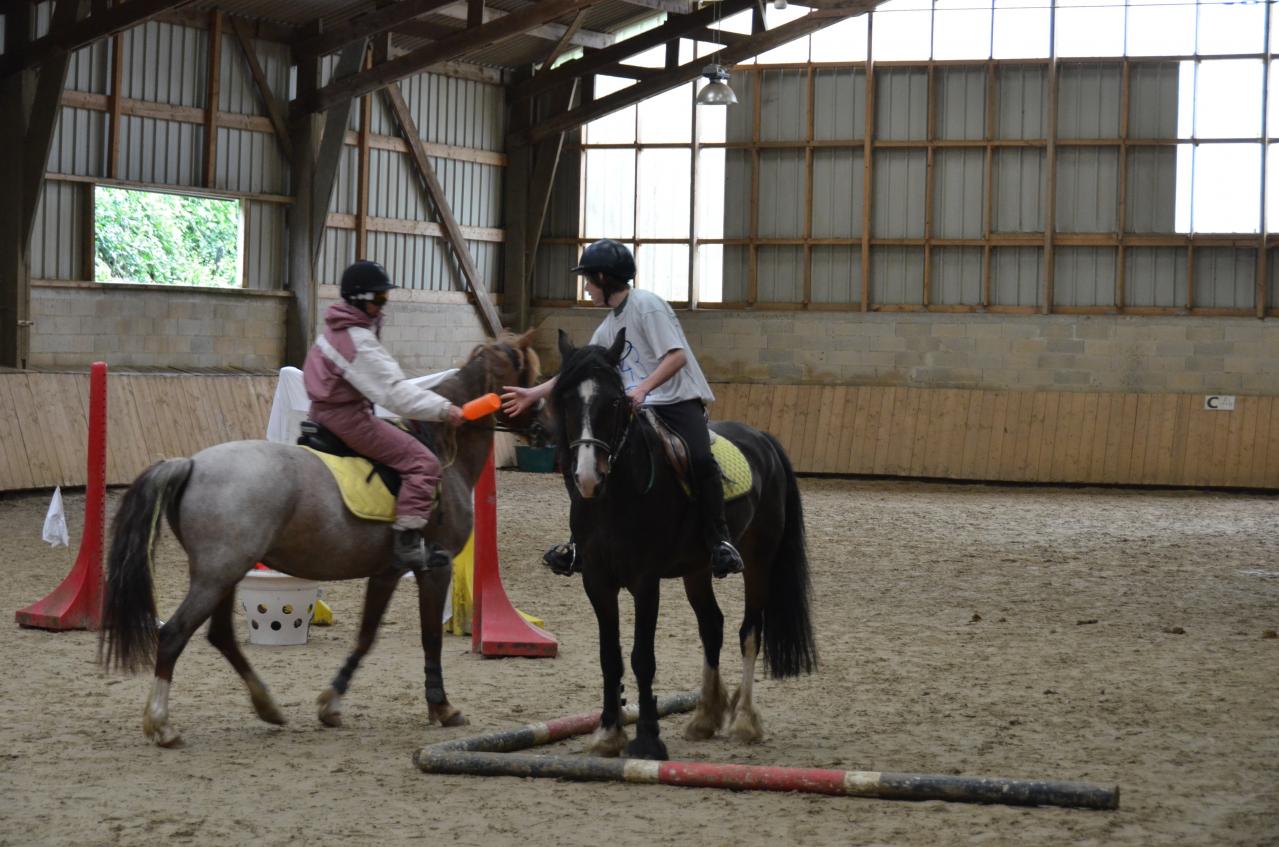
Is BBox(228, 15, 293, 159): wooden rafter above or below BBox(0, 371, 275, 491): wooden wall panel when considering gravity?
above

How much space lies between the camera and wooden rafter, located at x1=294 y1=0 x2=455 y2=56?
17.2 meters

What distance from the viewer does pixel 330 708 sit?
616 centimetres

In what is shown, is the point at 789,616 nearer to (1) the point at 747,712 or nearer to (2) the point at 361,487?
(1) the point at 747,712

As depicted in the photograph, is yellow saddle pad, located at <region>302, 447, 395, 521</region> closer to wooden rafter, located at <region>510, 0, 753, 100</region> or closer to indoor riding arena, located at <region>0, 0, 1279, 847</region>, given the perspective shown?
indoor riding arena, located at <region>0, 0, 1279, 847</region>

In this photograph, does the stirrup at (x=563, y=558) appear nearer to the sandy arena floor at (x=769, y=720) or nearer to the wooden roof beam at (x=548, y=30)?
the sandy arena floor at (x=769, y=720)

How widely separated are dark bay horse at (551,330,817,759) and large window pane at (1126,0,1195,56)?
16.4 m

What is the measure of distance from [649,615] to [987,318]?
16.5 metres

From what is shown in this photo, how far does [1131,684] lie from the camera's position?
23.4 ft

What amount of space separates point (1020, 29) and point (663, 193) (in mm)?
5628

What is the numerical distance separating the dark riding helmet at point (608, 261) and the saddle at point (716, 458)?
541 millimetres

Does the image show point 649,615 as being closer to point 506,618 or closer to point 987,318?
point 506,618

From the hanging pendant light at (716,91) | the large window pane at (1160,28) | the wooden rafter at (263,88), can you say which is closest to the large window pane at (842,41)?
the large window pane at (1160,28)

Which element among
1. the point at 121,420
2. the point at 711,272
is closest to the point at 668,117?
the point at 711,272

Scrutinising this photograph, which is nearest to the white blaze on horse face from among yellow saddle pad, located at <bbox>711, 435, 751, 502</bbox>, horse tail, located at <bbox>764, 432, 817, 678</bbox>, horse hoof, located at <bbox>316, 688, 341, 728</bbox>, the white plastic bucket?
yellow saddle pad, located at <bbox>711, 435, 751, 502</bbox>
